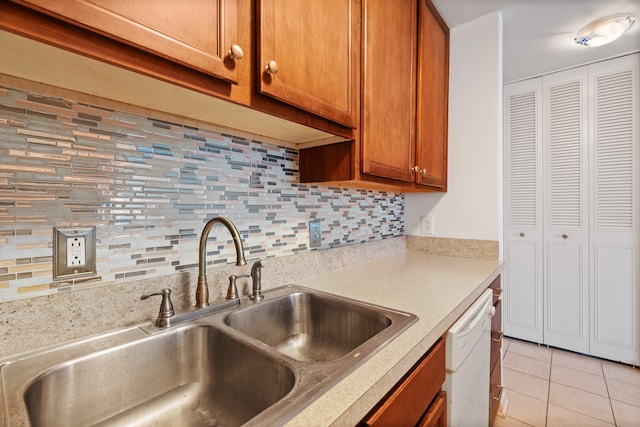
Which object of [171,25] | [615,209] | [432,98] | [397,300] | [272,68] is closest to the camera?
[171,25]

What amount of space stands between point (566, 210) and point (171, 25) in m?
2.85

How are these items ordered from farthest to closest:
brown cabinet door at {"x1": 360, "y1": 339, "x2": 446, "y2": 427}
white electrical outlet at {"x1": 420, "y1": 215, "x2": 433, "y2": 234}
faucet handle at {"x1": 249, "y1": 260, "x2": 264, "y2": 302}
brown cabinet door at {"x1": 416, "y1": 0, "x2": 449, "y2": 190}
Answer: white electrical outlet at {"x1": 420, "y1": 215, "x2": 433, "y2": 234} < brown cabinet door at {"x1": 416, "y1": 0, "x2": 449, "y2": 190} < faucet handle at {"x1": 249, "y1": 260, "x2": 264, "y2": 302} < brown cabinet door at {"x1": 360, "y1": 339, "x2": 446, "y2": 427}

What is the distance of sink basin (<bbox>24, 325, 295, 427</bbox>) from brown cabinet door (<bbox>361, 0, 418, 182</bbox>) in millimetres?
723

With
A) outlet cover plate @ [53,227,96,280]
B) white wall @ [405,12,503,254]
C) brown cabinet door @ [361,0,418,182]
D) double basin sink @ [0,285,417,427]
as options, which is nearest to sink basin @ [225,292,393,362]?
double basin sink @ [0,285,417,427]

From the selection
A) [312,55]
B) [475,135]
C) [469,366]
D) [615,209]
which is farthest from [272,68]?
[615,209]

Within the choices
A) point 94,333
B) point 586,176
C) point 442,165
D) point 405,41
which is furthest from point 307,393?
point 586,176

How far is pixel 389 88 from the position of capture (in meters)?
1.18

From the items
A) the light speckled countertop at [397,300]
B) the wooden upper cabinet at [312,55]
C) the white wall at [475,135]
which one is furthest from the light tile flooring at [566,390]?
the wooden upper cabinet at [312,55]

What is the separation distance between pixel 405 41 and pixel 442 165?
2.43 ft

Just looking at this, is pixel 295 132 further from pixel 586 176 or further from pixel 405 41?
pixel 586 176

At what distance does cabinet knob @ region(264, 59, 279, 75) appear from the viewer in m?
0.67

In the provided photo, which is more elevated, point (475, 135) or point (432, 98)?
point (432, 98)

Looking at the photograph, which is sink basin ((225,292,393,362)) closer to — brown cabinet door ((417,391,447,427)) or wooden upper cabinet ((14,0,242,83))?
brown cabinet door ((417,391,447,427))

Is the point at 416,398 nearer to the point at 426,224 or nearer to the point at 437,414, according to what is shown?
the point at 437,414
